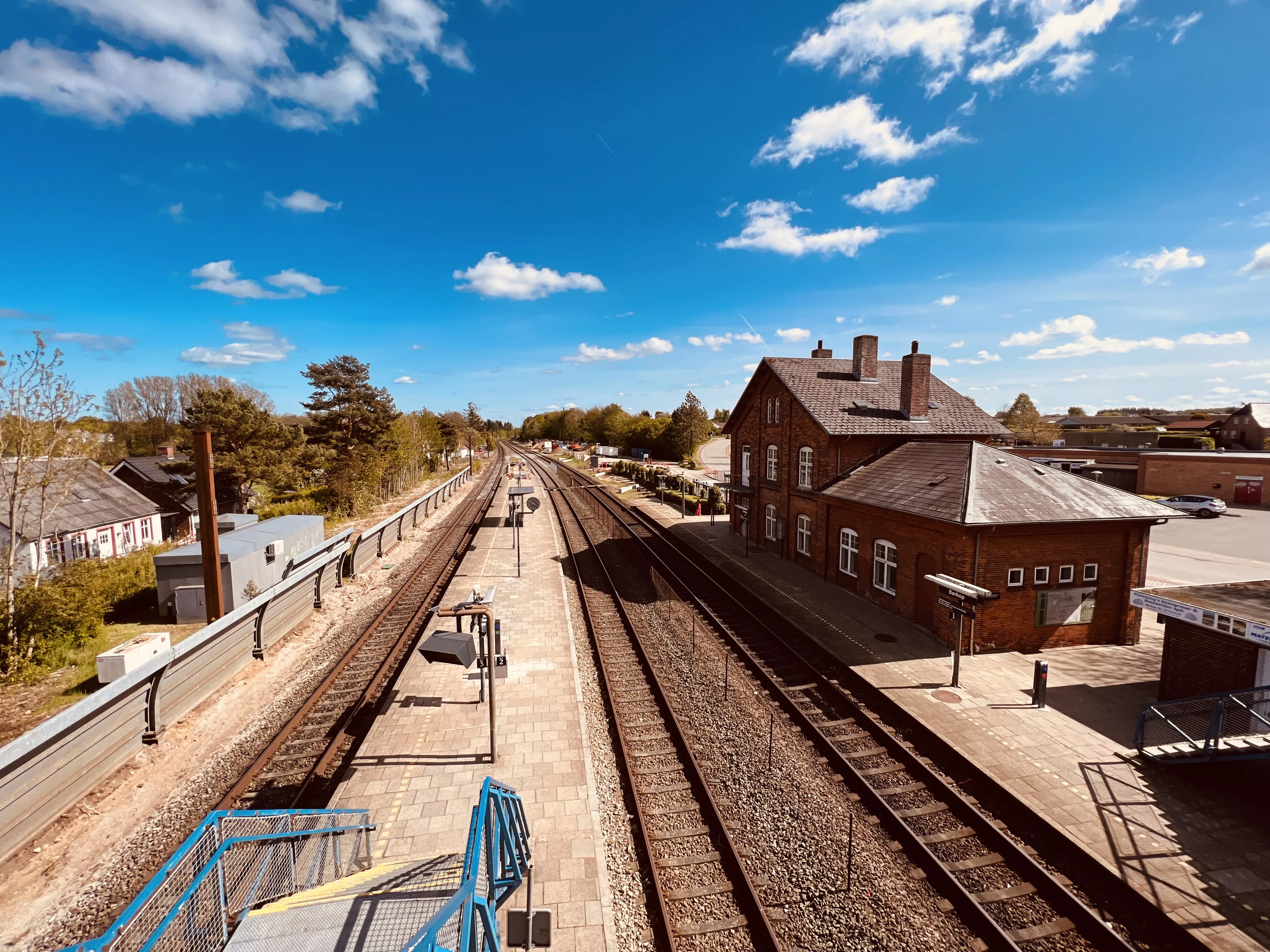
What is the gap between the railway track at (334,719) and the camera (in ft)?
28.9

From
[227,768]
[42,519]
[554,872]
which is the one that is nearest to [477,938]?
[554,872]

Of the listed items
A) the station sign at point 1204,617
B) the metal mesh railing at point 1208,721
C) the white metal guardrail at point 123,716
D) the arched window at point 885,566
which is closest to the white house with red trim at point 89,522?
the white metal guardrail at point 123,716

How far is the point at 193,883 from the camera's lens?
4.61 meters

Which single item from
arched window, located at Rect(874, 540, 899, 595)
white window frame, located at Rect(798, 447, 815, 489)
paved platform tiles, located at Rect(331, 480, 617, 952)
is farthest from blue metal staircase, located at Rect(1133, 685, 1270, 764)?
white window frame, located at Rect(798, 447, 815, 489)

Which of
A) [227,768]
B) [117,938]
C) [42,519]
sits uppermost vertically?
[42,519]

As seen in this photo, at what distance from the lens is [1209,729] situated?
8703 millimetres

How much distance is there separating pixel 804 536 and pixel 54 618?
23.1 meters

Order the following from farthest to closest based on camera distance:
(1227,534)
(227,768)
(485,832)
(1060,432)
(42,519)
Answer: (1060,432), (1227,534), (42,519), (227,768), (485,832)

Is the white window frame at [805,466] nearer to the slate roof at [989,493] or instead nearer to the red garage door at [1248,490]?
the slate roof at [989,493]

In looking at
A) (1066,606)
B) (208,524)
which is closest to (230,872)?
(208,524)

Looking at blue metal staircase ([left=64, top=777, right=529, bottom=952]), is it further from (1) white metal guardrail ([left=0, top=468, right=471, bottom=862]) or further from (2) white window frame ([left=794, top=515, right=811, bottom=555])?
(2) white window frame ([left=794, top=515, right=811, bottom=555])

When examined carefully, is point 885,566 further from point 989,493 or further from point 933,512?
point 989,493

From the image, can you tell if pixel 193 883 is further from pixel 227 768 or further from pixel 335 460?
pixel 335 460

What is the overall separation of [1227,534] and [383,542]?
147 feet
